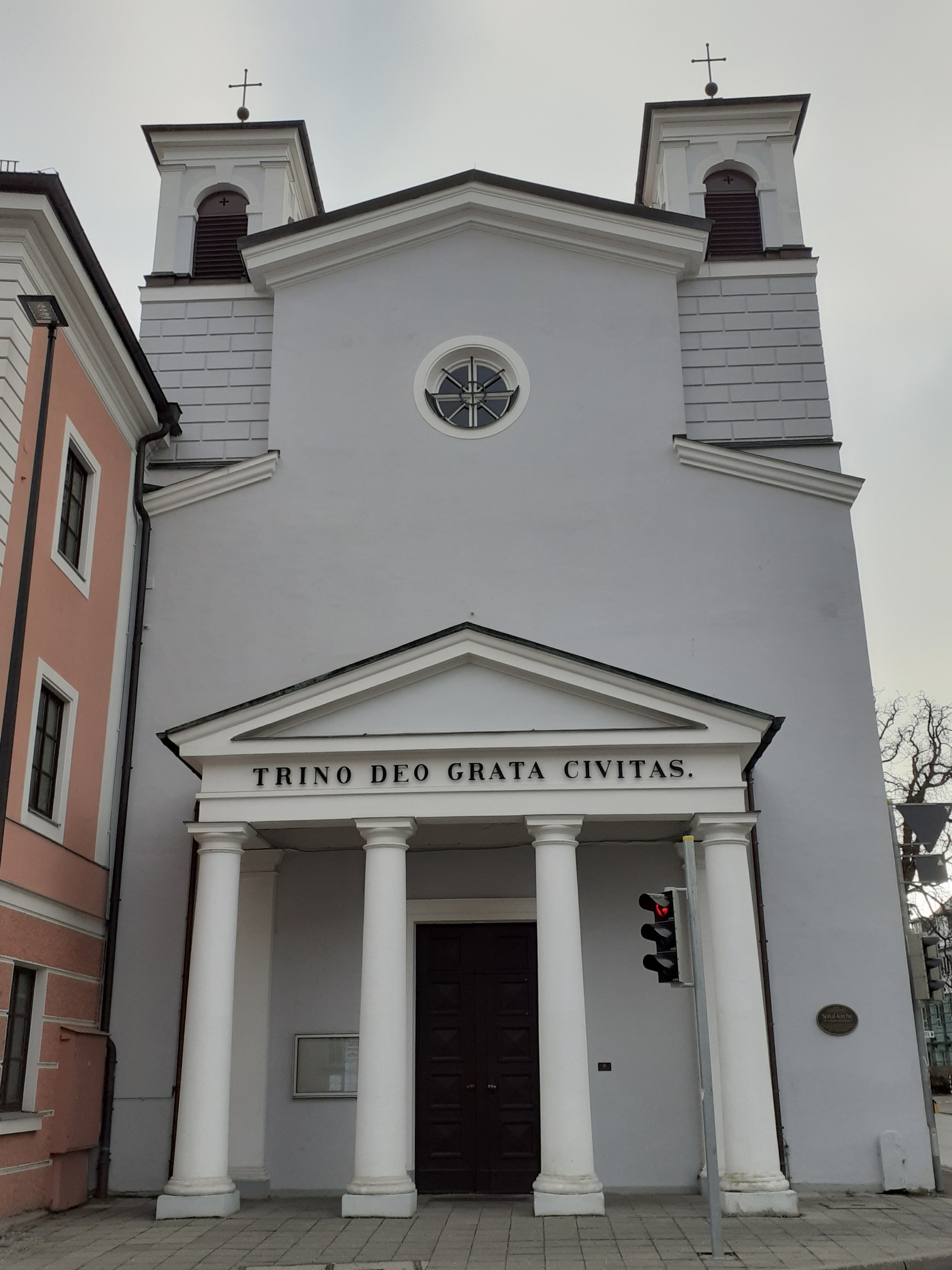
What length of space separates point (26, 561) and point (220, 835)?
133 inches

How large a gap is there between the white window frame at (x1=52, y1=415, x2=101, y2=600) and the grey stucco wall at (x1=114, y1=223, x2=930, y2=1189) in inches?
68.4

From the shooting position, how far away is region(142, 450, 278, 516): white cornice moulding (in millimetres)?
15930

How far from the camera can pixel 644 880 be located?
14242 millimetres

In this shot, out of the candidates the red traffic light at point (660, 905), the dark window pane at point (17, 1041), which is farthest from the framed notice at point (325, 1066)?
the red traffic light at point (660, 905)

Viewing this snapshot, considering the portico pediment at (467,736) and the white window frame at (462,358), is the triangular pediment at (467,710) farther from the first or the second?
the white window frame at (462,358)

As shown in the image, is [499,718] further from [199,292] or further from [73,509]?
[199,292]

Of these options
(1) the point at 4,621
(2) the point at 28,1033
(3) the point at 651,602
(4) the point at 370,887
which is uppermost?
(3) the point at 651,602

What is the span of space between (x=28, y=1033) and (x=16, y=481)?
5.56 m

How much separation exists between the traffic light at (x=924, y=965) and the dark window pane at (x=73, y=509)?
1055cm

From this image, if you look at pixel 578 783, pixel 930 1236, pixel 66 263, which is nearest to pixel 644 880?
pixel 578 783

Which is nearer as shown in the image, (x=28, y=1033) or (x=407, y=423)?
(x=28, y=1033)

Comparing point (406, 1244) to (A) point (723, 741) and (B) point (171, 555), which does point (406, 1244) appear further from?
(B) point (171, 555)

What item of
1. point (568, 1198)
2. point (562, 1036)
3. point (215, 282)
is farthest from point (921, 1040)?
point (215, 282)

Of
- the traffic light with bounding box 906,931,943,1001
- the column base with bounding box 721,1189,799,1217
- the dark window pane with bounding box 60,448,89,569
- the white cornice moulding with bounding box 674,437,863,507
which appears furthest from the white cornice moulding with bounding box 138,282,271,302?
the column base with bounding box 721,1189,799,1217
